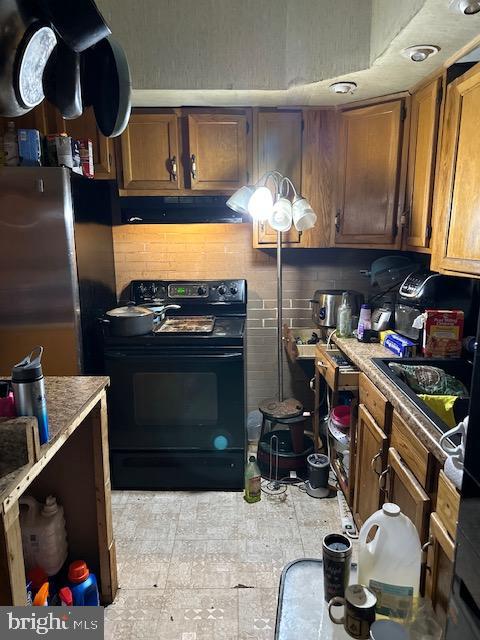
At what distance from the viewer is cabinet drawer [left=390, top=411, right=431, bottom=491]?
4.25 feet

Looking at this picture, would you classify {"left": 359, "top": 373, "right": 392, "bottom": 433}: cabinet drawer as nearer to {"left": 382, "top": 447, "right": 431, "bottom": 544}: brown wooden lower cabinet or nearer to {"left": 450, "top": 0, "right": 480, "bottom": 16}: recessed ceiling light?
{"left": 382, "top": 447, "right": 431, "bottom": 544}: brown wooden lower cabinet

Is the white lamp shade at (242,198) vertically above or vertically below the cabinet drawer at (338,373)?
above

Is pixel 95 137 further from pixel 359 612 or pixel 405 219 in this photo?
pixel 359 612

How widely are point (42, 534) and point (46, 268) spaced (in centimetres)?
→ 116

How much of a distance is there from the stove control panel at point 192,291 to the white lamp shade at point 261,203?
69cm

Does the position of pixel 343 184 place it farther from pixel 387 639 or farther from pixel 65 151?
pixel 387 639

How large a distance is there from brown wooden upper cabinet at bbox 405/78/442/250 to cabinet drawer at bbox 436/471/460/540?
114 centimetres

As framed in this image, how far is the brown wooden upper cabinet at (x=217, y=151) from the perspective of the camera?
7.68ft

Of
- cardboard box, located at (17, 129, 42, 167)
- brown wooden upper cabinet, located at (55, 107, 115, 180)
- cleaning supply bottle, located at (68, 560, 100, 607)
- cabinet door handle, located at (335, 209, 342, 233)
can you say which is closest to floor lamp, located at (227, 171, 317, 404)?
cabinet door handle, located at (335, 209, 342, 233)

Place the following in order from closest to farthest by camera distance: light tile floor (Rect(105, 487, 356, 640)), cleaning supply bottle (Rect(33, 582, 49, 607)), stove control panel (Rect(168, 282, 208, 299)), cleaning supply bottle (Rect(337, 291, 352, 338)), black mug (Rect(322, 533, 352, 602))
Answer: black mug (Rect(322, 533, 352, 602))
cleaning supply bottle (Rect(33, 582, 49, 607))
light tile floor (Rect(105, 487, 356, 640))
cleaning supply bottle (Rect(337, 291, 352, 338))
stove control panel (Rect(168, 282, 208, 299))

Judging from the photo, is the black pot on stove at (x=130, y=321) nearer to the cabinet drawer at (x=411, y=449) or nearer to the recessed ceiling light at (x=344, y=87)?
the cabinet drawer at (x=411, y=449)

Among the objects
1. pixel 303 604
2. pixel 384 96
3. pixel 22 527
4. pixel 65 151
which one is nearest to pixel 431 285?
pixel 384 96

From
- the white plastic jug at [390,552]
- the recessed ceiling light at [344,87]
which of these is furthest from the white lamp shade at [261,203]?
the white plastic jug at [390,552]

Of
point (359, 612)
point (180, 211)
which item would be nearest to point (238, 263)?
point (180, 211)
